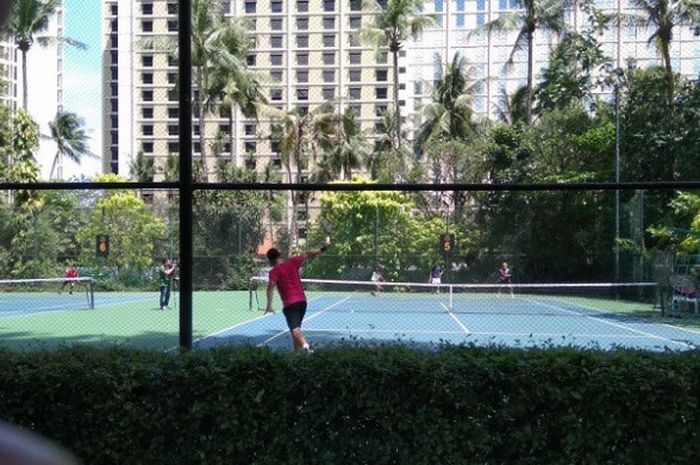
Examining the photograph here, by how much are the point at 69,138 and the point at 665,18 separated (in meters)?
14.6

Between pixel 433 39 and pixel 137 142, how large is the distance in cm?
405

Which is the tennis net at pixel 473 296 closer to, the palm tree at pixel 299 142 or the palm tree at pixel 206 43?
the palm tree at pixel 206 43

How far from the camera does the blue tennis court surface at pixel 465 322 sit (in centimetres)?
1442

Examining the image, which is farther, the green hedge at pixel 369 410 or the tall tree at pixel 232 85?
the tall tree at pixel 232 85

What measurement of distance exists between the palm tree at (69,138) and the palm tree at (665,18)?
32.0ft

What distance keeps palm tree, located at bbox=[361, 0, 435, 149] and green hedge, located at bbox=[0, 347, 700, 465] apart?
4.19 m

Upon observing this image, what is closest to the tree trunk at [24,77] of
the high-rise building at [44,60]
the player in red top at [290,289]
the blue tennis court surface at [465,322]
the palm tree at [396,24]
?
the high-rise building at [44,60]

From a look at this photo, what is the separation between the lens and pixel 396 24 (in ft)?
28.5

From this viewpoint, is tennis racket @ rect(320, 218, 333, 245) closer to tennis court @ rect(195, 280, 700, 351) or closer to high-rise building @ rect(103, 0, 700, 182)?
tennis court @ rect(195, 280, 700, 351)

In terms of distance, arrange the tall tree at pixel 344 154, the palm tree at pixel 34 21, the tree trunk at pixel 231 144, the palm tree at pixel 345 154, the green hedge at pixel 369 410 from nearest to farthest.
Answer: the green hedge at pixel 369 410
the palm tree at pixel 34 21
the tree trunk at pixel 231 144
the tall tree at pixel 344 154
the palm tree at pixel 345 154

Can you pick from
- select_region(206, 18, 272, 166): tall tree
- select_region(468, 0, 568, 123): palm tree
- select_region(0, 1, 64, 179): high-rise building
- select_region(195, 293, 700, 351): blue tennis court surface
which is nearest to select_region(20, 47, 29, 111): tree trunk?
select_region(0, 1, 64, 179): high-rise building

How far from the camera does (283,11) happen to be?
723 centimetres

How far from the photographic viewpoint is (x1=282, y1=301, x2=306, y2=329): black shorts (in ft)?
34.4

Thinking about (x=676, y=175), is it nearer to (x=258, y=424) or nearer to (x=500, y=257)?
(x=500, y=257)
